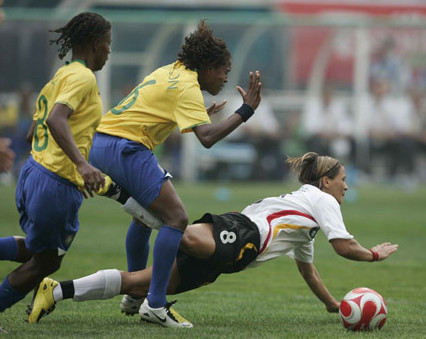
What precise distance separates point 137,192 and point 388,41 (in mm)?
22810

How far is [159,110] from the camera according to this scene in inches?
244

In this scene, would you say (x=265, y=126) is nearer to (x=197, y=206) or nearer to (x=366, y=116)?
(x=366, y=116)

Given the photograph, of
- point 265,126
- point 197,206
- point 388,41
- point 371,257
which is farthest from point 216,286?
point 388,41

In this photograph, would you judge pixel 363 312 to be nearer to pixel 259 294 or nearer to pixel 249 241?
pixel 249 241

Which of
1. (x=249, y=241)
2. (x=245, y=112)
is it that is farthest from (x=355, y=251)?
(x=245, y=112)

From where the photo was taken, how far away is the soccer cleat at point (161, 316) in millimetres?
5906

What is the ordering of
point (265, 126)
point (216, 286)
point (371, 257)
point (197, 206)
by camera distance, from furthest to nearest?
point (265, 126) < point (197, 206) < point (216, 286) < point (371, 257)

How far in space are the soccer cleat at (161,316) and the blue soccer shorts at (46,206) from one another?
70 centimetres

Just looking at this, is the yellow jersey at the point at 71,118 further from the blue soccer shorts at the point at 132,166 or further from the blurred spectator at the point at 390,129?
the blurred spectator at the point at 390,129

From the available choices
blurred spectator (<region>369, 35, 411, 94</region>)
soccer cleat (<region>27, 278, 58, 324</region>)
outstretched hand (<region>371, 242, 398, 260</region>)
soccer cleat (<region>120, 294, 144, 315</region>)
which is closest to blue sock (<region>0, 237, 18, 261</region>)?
soccer cleat (<region>27, 278, 58, 324</region>)

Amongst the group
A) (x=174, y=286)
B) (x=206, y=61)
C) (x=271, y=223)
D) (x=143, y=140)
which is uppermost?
(x=206, y=61)

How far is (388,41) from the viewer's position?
27.7 metres

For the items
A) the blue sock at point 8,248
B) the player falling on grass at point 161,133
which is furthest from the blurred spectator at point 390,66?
the blue sock at point 8,248

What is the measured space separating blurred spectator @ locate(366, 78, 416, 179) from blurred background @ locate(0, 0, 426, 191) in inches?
1.2
